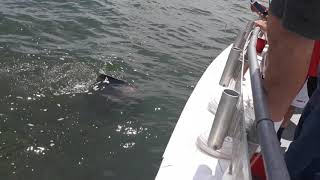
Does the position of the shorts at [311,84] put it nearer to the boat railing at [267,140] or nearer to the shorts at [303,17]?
the boat railing at [267,140]

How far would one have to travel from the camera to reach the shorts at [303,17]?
6.10 ft

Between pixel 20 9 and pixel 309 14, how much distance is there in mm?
9911

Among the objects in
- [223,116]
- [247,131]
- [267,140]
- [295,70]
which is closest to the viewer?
[267,140]

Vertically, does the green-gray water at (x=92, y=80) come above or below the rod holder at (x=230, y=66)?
below

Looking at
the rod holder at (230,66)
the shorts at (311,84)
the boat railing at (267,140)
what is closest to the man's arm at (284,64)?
the boat railing at (267,140)

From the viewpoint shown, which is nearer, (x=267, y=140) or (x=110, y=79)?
(x=267, y=140)

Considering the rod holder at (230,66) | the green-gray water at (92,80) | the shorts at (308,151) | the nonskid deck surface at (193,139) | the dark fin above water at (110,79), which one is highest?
the shorts at (308,151)

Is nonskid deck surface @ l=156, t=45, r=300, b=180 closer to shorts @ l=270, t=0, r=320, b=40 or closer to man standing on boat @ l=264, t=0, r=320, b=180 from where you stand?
man standing on boat @ l=264, t=0, r=320, b=180

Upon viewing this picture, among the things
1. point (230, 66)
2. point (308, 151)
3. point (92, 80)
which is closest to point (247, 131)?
point (308, 151)

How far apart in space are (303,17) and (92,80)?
6.25m

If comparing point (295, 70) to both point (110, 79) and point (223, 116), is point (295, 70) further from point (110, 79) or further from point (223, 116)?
point (110, 79)

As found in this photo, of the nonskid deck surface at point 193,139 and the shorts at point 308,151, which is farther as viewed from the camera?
the nonskid deck surface at point 193,139

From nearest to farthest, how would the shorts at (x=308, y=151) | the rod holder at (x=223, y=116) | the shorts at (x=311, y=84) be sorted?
the shorts at (x=308, y=151), the rod holder at (x=223, y=116), the shorts at (x=311, y=84)

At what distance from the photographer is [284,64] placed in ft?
7.04
